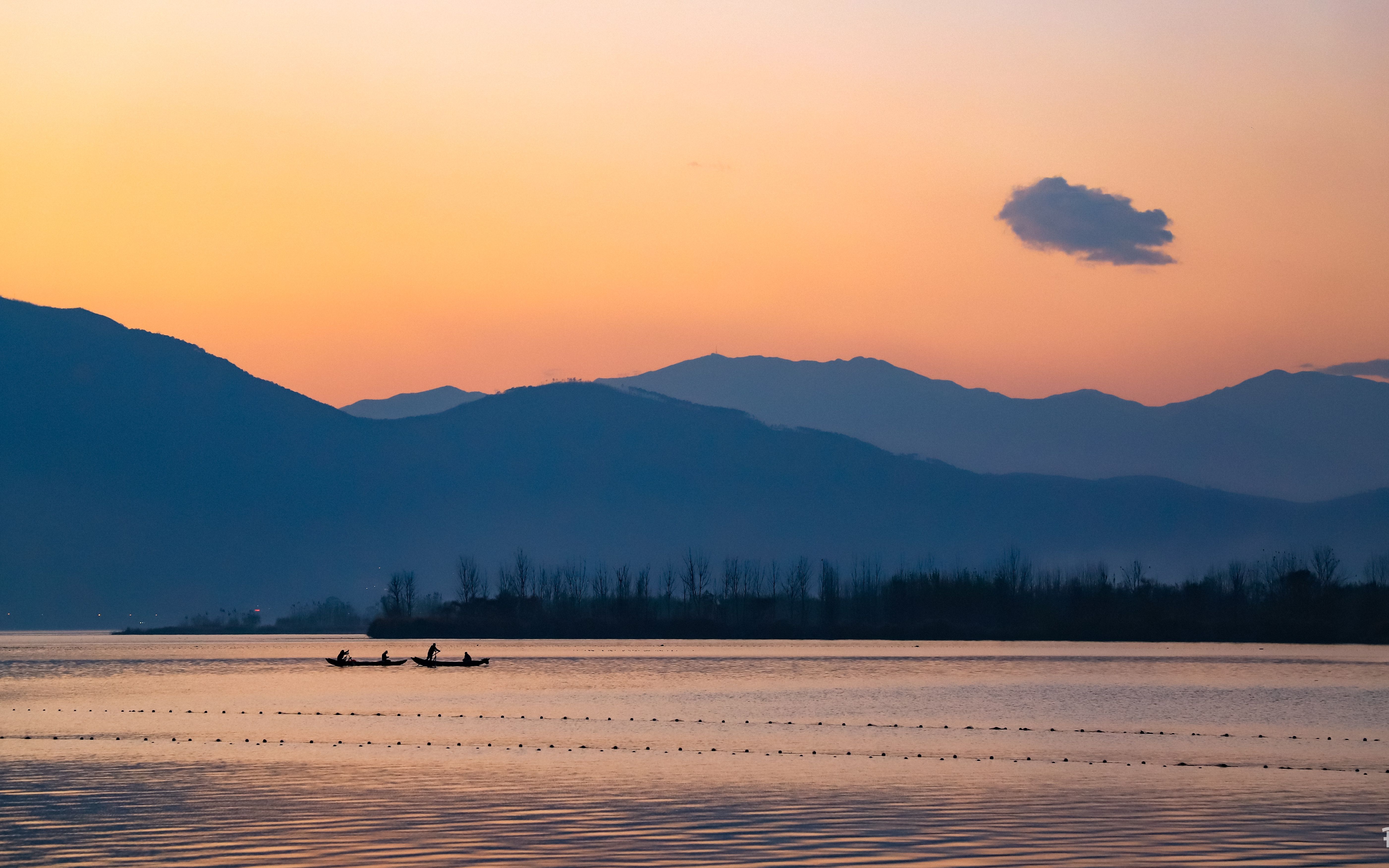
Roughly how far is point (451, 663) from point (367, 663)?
23.0 feet

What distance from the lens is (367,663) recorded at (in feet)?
323

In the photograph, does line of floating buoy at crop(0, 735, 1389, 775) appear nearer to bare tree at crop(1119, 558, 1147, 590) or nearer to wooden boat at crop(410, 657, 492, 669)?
wooden boat at crop(410, 657, 492, 669)

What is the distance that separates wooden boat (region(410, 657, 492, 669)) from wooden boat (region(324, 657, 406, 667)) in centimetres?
125

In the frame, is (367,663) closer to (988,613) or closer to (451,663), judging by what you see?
(451,663)

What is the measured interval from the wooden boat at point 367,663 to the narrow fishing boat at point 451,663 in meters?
0.71

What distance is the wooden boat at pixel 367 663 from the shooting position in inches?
3767

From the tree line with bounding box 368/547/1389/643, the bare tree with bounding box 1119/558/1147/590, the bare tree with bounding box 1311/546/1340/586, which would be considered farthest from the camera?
the bare tree with bounding box 1119/558/1147/590

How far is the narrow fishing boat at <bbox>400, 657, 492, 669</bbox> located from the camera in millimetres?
90500

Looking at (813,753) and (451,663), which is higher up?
(451,663)

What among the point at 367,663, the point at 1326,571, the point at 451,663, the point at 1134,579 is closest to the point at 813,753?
the point at 451,663

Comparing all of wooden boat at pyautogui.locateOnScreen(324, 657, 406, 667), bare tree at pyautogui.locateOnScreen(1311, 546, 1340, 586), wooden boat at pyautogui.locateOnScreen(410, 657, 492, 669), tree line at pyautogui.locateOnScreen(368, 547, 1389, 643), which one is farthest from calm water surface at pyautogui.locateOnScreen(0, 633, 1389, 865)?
bare tree at pyautogui.locateOnScreen(1311, 546, 1340, 586)

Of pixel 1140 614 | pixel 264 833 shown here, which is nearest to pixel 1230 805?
pixel 264 833

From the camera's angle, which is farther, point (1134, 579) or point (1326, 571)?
point (1134, 579)

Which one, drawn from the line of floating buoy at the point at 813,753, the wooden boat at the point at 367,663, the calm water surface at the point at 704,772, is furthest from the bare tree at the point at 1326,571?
the line of floating buoy at the point at 813,753
